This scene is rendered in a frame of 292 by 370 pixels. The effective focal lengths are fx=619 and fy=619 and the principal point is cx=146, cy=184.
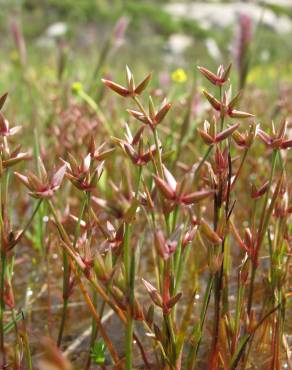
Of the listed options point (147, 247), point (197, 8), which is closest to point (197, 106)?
point (147, 247)

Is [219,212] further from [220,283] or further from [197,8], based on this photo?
[197,8]

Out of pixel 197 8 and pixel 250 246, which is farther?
pixel 197 8

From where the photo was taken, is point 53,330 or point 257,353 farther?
point 53,330

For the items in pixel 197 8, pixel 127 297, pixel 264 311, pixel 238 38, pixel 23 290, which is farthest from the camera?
pixel 197 8

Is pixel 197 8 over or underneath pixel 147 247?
underneath

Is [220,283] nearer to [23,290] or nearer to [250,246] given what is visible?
[250,246]


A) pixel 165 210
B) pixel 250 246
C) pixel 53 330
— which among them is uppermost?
pixel 165 210

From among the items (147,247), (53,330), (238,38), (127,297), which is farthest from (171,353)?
(238,38)

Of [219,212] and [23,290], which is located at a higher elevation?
[219,212]

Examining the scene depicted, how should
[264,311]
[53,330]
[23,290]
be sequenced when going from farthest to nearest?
[23,290] < [53,330] < [264,311]
